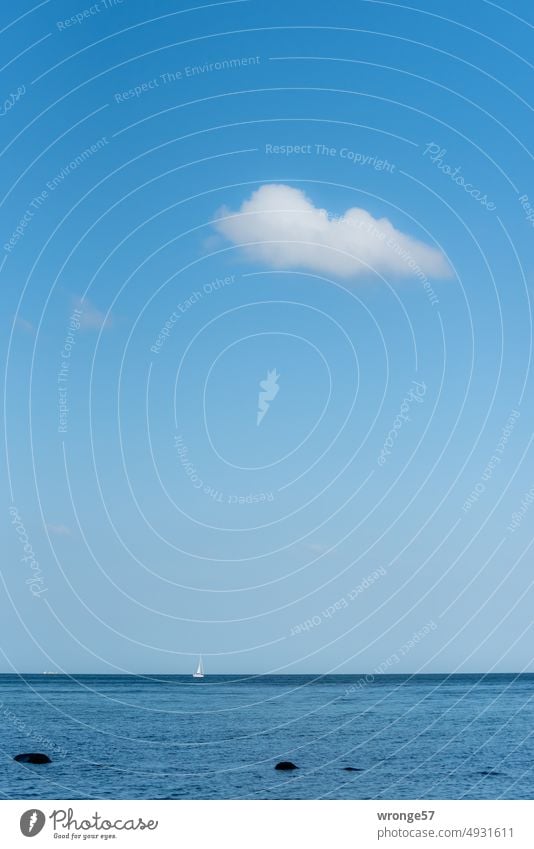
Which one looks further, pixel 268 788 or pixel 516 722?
pixel 516 722

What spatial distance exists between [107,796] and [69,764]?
15765mm

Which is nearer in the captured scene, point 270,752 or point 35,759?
point 35,759

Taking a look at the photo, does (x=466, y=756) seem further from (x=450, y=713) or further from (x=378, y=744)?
(x=450, y=713)

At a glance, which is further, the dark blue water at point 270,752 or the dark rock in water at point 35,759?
the dark rock in water at point 35,759

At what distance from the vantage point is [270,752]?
80.1 metres

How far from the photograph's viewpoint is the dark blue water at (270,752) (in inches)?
2336

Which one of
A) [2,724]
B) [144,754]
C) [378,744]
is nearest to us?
[144,754]

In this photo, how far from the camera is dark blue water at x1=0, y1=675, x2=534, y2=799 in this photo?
59344 mm

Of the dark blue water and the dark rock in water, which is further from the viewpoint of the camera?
the dark rock in water

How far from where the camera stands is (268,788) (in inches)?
2355
